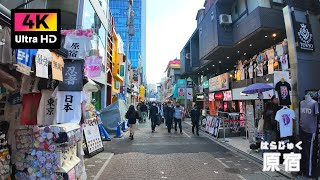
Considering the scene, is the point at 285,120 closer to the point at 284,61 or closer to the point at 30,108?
the point at 30,108

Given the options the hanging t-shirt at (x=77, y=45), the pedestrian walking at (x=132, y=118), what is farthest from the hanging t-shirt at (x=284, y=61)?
the hanging t-shirt at (x=77, y=45)

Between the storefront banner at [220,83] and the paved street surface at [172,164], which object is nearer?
the paved street surface at [172,164]

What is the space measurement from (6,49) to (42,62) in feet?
2.79

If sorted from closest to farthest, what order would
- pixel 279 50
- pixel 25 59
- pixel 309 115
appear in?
1. pixel 25 59
2. pixel 309 115
3. pixel 279 50

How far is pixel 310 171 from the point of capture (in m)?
6.84

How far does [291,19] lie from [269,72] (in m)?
9.89

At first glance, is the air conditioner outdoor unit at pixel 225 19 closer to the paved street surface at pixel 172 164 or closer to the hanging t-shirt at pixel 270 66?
the hanging t-shirt at pixel 270 66

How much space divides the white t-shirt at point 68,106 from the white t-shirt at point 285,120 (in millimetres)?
5407

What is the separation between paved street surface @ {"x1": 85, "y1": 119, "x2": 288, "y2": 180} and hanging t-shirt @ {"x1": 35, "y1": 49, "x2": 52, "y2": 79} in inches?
126

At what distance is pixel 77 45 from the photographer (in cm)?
785

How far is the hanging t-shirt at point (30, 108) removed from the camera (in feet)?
19.2

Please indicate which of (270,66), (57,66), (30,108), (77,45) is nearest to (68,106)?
(30,108)

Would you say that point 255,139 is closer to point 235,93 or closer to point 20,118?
point 20,118

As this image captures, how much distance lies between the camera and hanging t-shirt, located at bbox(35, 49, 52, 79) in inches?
207
